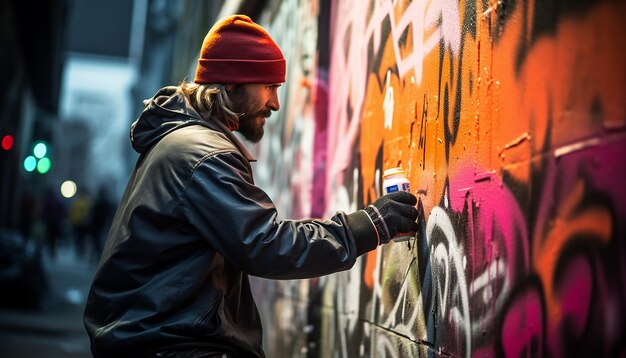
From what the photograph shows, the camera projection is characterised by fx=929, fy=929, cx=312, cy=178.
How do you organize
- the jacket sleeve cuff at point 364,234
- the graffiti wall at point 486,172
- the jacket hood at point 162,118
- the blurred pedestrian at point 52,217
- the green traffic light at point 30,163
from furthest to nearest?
1. the blurred pedestrian at point 52,217
2. the green traffic light at point 30,163
3. the jacket hood at point 162,118
4. the jacket sleeve cuff at point 364,234
5. the graffiti wall at point 486,172

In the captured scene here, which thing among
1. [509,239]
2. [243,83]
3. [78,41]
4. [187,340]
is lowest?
[187,340]

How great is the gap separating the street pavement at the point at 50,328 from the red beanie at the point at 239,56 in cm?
684

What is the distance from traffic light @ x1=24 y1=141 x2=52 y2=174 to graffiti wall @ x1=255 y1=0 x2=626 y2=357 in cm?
1034

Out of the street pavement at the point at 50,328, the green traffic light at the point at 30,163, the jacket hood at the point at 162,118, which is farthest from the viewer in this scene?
the green traffic light at the point at 30,163

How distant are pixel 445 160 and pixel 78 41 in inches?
1337

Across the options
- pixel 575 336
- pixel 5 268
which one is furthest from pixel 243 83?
pixel 5 268

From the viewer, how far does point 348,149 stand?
5059mm

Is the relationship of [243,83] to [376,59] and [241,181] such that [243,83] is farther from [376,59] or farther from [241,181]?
[376,59]

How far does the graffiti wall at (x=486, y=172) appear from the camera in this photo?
1.94 meters

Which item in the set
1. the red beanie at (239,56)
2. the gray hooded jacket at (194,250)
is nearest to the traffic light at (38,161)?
the red beanie at (239,56)

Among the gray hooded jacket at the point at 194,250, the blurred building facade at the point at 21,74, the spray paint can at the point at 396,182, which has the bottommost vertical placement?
the gray hooded jacket at the point at 194,250

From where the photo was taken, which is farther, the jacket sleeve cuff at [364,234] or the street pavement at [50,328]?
the street pavement at [50,328]

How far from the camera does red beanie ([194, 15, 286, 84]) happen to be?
3.31 metres

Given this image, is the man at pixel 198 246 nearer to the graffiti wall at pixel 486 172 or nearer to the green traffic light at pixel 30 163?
the graffiti wall at pixel 486 172
